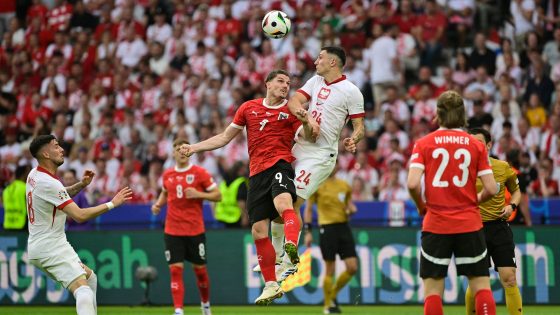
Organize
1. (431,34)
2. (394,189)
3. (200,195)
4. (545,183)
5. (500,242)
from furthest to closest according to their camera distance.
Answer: (431,34) → (394,189) → (545,183) → (200,195) → (500,242)

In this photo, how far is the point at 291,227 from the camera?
38.3ft

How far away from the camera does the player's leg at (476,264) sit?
9984 mm

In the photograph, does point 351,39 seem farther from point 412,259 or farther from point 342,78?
point 342,78

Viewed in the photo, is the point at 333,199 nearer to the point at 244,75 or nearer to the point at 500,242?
the point at 500,242

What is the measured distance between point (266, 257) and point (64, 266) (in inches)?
91.9

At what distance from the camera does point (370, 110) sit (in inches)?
885

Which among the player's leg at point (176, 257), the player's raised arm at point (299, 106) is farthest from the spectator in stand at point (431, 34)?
the player's raised arm at point (299, 106)

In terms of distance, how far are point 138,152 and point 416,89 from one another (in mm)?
6624

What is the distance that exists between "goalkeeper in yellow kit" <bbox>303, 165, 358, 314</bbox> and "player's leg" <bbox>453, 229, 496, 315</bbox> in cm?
726

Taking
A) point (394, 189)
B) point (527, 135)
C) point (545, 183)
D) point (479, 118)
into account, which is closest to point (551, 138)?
point (527, 135)

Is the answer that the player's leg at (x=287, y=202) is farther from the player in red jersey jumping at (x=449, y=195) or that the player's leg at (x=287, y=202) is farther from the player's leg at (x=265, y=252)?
the player in red jersey jumping at (x=449, y=195)

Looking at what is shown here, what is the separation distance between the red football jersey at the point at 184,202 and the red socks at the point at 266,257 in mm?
4380

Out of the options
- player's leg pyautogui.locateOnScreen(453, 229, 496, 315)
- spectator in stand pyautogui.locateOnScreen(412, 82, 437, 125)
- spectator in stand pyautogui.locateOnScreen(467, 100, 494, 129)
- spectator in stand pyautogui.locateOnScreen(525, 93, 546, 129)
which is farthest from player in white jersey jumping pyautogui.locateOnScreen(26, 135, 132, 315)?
spectator in stand pyautogui.locateOnScreen(525, 93, 546, 129)

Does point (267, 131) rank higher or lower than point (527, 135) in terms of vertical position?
lower
